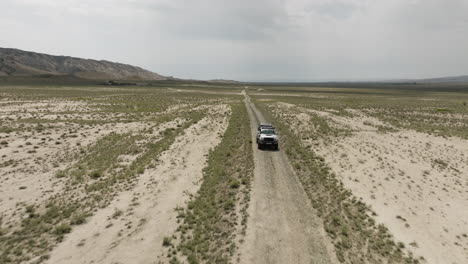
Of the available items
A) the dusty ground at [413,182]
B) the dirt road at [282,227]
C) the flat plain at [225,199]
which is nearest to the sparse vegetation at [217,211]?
the flat plain at [225,199]

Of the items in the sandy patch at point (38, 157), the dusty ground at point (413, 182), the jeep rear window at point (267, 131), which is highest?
the jeep rear window at point (267, 131)

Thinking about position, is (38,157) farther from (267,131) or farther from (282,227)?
(282,227)

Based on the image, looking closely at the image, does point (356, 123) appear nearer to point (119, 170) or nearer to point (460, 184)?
point (460, 184)

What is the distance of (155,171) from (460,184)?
2425cm

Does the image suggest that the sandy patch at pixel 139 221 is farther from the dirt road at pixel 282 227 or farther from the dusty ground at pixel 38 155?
the dusty ground at pixel 38 155

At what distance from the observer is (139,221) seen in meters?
13.5

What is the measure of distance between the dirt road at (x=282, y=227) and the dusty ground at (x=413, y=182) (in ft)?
13.6

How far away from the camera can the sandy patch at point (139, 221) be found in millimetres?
10930

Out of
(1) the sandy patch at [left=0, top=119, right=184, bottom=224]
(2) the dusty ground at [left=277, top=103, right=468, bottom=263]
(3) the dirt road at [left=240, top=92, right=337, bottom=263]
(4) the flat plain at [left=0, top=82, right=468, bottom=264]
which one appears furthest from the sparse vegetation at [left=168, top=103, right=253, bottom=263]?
(1) the sandy patch at [left=0, top=119, right=184, bottom=224]

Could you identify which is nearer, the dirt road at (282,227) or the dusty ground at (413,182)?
the dirt road at (282,227)

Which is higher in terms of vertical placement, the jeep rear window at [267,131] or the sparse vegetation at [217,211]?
the jeep rear window at [267,131]

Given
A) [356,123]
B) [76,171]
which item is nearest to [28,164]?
[76,171]

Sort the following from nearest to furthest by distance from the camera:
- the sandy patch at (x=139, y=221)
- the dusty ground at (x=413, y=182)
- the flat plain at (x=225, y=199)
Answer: the sandy patch at (x=139, y=221) → the flat plain at (x=225, y=199) → the dusty ground at (x=413, y=182)

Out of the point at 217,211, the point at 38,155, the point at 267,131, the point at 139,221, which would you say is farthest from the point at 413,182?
the point at 38,155
